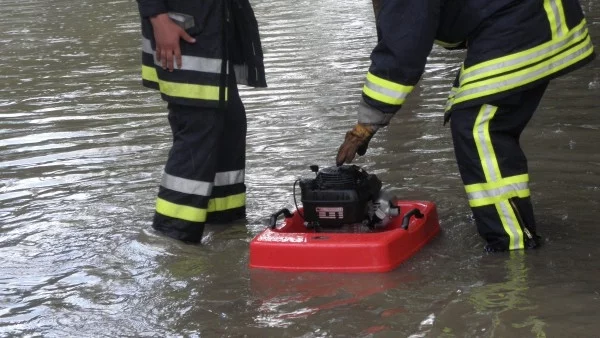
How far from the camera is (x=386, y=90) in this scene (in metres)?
4.29

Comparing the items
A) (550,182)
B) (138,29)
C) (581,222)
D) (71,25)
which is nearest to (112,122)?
(550,182)

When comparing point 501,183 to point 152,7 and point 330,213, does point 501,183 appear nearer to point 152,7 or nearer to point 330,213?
point 330,213

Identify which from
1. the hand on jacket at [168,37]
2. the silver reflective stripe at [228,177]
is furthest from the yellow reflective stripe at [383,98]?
the silver reflective stripe at [228,177]

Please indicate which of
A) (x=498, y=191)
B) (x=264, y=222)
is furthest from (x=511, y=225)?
(x=264, y=222)

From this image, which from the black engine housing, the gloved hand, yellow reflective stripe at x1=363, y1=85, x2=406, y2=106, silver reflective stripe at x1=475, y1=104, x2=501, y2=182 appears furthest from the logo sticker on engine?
silver reflective stripe at x1=475, y1=104, x2=501, y2=182

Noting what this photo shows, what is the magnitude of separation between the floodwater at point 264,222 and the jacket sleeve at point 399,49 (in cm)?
75

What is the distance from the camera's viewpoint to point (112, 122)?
7793mm

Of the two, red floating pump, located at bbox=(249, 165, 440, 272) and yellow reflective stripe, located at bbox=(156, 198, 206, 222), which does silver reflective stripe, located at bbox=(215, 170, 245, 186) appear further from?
red floating pump, located at bbox=(249, 165, 440, 272)

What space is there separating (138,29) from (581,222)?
367 inches

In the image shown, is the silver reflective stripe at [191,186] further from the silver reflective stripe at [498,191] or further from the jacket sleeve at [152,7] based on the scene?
the silver reflective stripe at [498,191]

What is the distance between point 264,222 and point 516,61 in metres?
1.66

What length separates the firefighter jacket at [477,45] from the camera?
4215mm

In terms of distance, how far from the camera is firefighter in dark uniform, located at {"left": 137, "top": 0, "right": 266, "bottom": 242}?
4.93 m

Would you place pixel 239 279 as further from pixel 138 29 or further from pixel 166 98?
pixel 138 29
